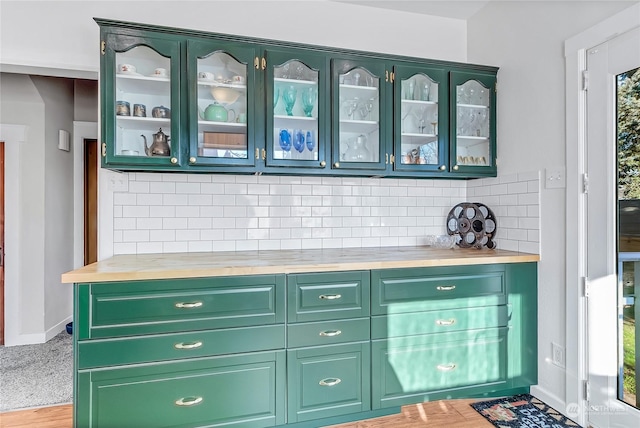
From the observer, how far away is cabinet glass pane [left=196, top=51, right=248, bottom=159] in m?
2.16

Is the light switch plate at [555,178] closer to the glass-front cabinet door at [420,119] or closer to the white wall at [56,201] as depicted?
the glass-front cabinet door at [420,119]

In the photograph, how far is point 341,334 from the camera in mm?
1965

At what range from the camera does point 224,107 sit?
7.23ft

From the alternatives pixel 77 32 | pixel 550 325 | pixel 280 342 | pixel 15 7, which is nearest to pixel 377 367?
pixel 280 342

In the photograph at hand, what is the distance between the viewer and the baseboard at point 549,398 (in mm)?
2120

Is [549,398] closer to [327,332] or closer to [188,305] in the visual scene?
[327,332]

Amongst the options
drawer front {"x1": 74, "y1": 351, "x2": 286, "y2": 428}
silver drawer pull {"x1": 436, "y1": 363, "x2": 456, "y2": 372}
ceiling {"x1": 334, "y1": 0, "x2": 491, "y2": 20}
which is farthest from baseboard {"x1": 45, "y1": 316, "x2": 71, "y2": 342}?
ceiling {"x1": 334, "y1": 0, "x2": 491, "y2": 20}

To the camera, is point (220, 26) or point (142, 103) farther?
point (220, 26)

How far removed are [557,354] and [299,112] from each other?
7.29ft

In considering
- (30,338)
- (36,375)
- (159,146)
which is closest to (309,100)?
(159,146)

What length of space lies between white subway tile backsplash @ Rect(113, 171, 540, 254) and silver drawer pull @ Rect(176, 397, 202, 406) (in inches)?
38.8

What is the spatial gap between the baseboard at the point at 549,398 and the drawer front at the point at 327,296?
132 cm

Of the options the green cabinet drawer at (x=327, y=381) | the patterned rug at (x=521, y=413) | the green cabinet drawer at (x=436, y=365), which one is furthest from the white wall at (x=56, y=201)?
the patterned rug at (x=521, y=413)

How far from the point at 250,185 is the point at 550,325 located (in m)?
2.18
